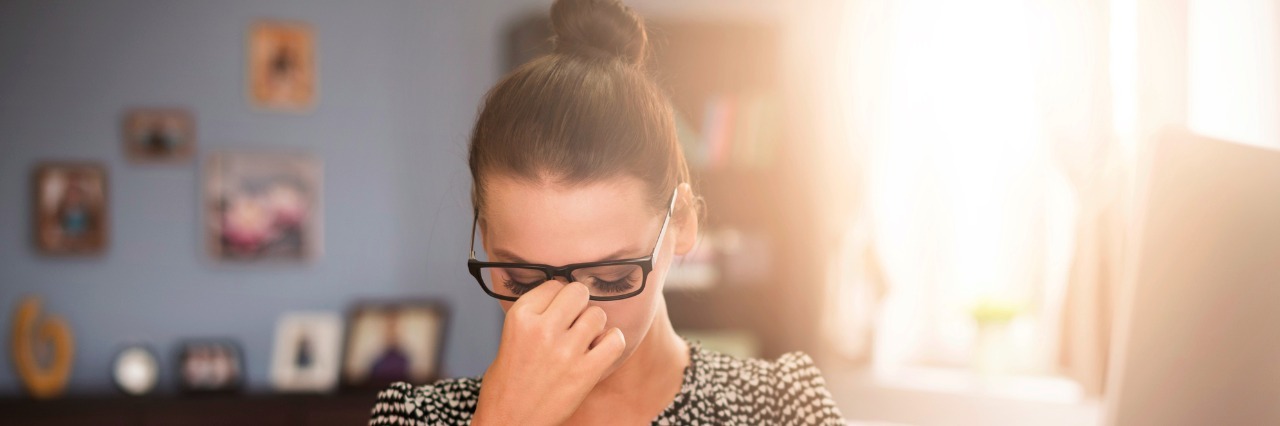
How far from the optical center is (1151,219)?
0.67m

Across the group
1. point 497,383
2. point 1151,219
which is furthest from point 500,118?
point 1151,219

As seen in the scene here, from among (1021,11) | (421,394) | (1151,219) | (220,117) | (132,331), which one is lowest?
(132,331)

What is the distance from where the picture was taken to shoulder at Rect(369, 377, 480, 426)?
112 centimetres

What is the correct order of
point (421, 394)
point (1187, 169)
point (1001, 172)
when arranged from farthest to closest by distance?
point (1001, 172)
point (421, 394)
point (1187, 169)

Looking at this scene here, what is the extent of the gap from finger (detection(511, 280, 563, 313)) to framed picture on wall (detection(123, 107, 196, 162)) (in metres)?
2.70

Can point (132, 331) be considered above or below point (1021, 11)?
below

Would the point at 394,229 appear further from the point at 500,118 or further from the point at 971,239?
the point at 500,118

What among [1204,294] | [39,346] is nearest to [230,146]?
[39,346]

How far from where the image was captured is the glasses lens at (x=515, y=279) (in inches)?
38.1

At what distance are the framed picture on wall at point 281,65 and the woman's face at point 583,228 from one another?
2.52m

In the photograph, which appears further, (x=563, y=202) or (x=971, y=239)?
(x=971, y=239)

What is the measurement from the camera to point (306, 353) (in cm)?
320

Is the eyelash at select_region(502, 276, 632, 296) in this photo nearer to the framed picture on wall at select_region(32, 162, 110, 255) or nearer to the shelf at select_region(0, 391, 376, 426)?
the shelf at select_region(0, 391, 376, 426)

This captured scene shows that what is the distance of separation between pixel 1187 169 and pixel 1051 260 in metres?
2.05
